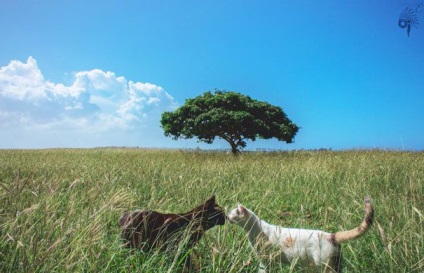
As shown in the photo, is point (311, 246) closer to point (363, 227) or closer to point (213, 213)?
point (363, 227)

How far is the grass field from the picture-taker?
267 cm

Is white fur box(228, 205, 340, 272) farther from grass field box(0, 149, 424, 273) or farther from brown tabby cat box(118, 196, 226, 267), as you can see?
brown tabby cat box(118, 196, 226, 267)

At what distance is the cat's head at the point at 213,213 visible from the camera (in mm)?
3032

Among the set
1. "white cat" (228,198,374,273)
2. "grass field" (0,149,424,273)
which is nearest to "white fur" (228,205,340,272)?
"white cat" (228,198,374,273)

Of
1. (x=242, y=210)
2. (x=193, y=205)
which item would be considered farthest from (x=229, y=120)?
(x=242, y=210)

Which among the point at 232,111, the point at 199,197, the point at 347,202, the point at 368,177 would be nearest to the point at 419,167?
the point at 368,177

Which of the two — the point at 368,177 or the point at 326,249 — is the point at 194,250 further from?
the point at 368,177

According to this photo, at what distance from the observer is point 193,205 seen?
5.37 metres

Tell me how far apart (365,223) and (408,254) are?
79 centimetres

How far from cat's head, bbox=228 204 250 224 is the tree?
21643mm

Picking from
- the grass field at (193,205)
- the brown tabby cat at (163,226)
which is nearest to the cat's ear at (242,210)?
→ the grass field at (193,205)

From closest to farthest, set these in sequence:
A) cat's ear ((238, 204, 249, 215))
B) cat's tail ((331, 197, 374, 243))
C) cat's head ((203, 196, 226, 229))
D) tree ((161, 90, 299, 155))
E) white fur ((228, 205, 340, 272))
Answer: cat's tail ((331, 197, 374, 243)) < white fur ((228, 205, 340, 272)) < cat's head ((203, 196, 226, 229)) < cat's ear ((238, 204, 249, 215)) < tree ((161, 90, 299, 155))

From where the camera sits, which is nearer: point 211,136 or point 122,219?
point 122,219

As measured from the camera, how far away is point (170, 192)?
6.61m
